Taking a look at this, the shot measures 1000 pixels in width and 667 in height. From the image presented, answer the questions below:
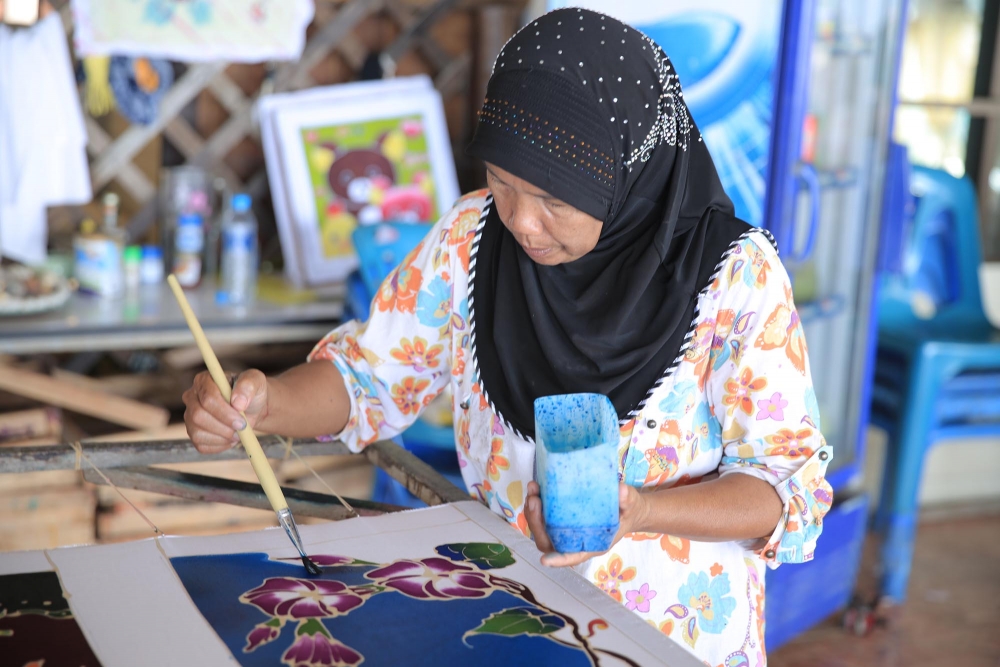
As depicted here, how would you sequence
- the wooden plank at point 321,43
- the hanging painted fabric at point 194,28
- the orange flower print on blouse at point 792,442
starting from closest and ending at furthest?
the orange flower print on blouse at point 792,442
the hanging painted fabric at point 194,28
the wooden plank at point 321,43

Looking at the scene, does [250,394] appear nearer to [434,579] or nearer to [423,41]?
[434,579]

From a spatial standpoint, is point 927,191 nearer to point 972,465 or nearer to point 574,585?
Result: point 972,465

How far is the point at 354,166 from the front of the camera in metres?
2.31

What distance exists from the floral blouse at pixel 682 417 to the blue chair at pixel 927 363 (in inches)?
60.7

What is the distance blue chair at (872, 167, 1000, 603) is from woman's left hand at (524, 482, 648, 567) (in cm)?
178

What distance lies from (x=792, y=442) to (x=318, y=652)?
1.47 feet

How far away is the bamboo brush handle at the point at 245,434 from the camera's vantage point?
87 cm

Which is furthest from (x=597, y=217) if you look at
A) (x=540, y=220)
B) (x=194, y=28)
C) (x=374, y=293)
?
(x=194, y=28)

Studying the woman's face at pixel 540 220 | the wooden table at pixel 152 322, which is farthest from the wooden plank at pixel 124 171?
the woman's face at pixel 540 220

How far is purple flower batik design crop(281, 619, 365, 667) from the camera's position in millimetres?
685

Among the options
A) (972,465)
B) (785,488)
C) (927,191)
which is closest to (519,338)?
(785,488)

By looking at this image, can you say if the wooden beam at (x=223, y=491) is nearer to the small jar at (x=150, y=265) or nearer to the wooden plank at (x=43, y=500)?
the wooden plank at (x=43, y=500)

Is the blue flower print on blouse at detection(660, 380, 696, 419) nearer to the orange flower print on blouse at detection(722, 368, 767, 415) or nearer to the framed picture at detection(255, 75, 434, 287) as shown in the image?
Result: the orange flower print on blouse at detection(722, 368, 767, 415)

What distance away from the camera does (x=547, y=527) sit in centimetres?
71
